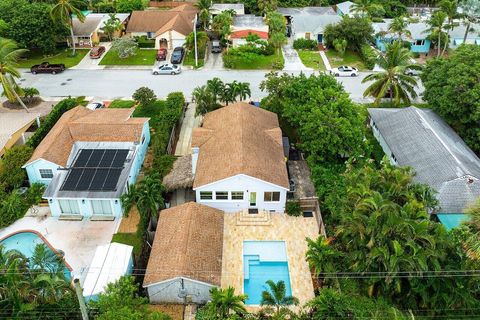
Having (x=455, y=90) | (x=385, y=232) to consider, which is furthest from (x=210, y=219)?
(x=455, y=90)

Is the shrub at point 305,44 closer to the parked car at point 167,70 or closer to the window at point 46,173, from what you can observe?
the parked car at point 167,70

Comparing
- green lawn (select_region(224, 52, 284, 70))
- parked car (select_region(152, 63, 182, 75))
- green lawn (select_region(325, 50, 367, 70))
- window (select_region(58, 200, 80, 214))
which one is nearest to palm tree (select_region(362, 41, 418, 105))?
green lawn (select_region(325, 50, 367, 70))

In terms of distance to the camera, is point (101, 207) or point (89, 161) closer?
point (101, 207)

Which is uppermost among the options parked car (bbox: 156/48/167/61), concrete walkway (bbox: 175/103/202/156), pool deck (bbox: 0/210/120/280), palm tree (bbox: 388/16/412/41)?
palm tree (bbox: 388/16/412/41)

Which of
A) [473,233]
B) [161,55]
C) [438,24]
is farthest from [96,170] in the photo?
[438,24]

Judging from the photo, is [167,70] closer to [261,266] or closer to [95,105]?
[95,105]

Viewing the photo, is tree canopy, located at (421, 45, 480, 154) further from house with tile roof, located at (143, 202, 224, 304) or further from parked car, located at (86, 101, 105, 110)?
parked car, located at (86, 101, 105, 110)

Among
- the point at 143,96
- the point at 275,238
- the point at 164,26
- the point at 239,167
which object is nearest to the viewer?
the point at 275,238
